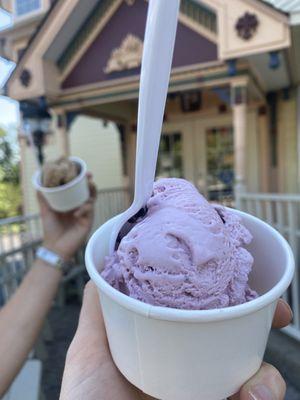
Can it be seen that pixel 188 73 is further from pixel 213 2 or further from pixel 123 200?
pixel 123 200

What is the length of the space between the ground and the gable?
2.85m

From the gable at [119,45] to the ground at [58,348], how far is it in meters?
2.85

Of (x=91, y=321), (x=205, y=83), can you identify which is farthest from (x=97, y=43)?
(x=91, y=321)

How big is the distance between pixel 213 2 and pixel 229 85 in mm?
831

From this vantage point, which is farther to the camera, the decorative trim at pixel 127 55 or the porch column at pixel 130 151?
the porch column at pixel 130 151

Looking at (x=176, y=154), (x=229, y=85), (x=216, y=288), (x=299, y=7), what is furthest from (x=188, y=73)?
(x=216, y=288)

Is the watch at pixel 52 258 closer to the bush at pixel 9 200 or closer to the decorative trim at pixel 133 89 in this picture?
the decorative trim at pixel 133 89

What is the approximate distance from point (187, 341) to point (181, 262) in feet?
0.44

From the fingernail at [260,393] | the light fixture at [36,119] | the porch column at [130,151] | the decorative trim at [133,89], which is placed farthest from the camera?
the porch column at [130,151]

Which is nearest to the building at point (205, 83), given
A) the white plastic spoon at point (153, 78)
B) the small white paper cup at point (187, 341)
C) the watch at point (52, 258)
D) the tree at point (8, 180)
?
the watch at point (52, 258)

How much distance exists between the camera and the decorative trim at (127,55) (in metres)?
3.91

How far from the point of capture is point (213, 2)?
10.5 ft

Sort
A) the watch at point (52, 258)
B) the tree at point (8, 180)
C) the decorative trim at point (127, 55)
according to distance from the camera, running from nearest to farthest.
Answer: the watch at point (52, 258), the decorative trim at point (127, 55), the tree at point (8, 180)

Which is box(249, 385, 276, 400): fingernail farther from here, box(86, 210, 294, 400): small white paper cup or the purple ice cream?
the purple ice cream
